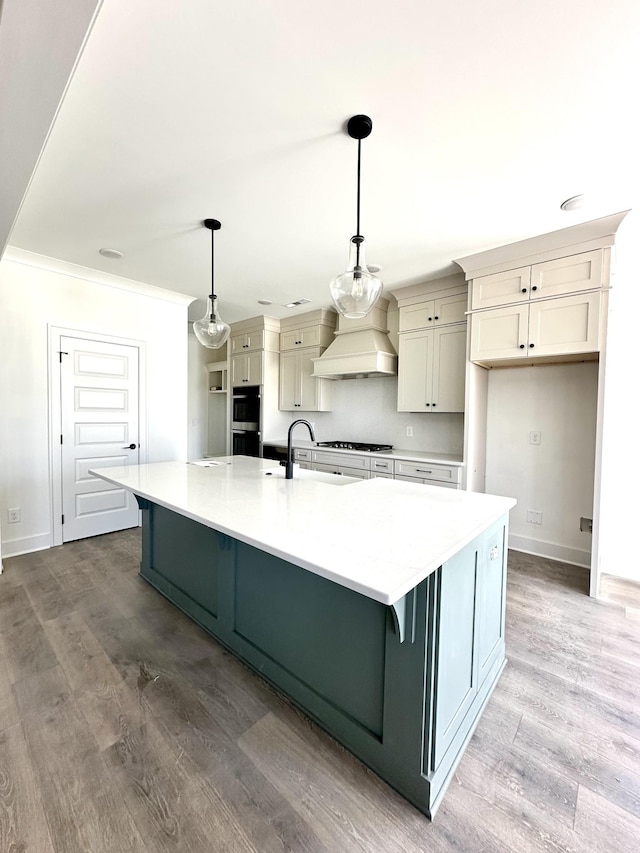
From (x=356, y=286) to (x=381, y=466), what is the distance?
88.4 inches

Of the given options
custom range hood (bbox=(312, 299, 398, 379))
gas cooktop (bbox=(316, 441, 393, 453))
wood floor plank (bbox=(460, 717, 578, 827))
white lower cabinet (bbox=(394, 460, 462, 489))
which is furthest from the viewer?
gas cooktop (bbox=(316, 441, 393, 453))

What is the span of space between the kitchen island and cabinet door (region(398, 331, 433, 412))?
5.96ft

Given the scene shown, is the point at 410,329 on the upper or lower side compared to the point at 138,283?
lower

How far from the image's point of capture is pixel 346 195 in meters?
2.26

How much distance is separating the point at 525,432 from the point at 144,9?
11.8ft

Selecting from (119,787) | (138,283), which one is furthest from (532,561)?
(138,283)

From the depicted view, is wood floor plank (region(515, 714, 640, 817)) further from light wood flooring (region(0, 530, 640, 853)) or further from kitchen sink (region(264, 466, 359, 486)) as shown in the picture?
kitchen sink (region(264, 466, 359, 486))

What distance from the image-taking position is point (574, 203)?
2287 millimetres

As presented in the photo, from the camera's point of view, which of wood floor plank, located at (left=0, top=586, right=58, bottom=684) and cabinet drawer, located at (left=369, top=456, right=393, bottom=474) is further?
cabinet drawer, located at (left=369, top=456, right=393, bottom=474)

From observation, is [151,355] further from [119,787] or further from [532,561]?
[532,561]

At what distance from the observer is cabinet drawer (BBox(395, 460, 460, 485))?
132 inches

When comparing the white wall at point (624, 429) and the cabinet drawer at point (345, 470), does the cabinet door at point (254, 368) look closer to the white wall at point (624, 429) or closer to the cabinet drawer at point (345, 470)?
the cabinet drawer at point (345, 470)

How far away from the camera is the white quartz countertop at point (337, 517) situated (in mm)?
1005

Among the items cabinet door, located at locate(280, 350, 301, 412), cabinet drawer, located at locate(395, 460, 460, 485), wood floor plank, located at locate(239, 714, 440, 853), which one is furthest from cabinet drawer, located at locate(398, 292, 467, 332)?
wood floor plank, located at locate(239, 714, 440, 853)
